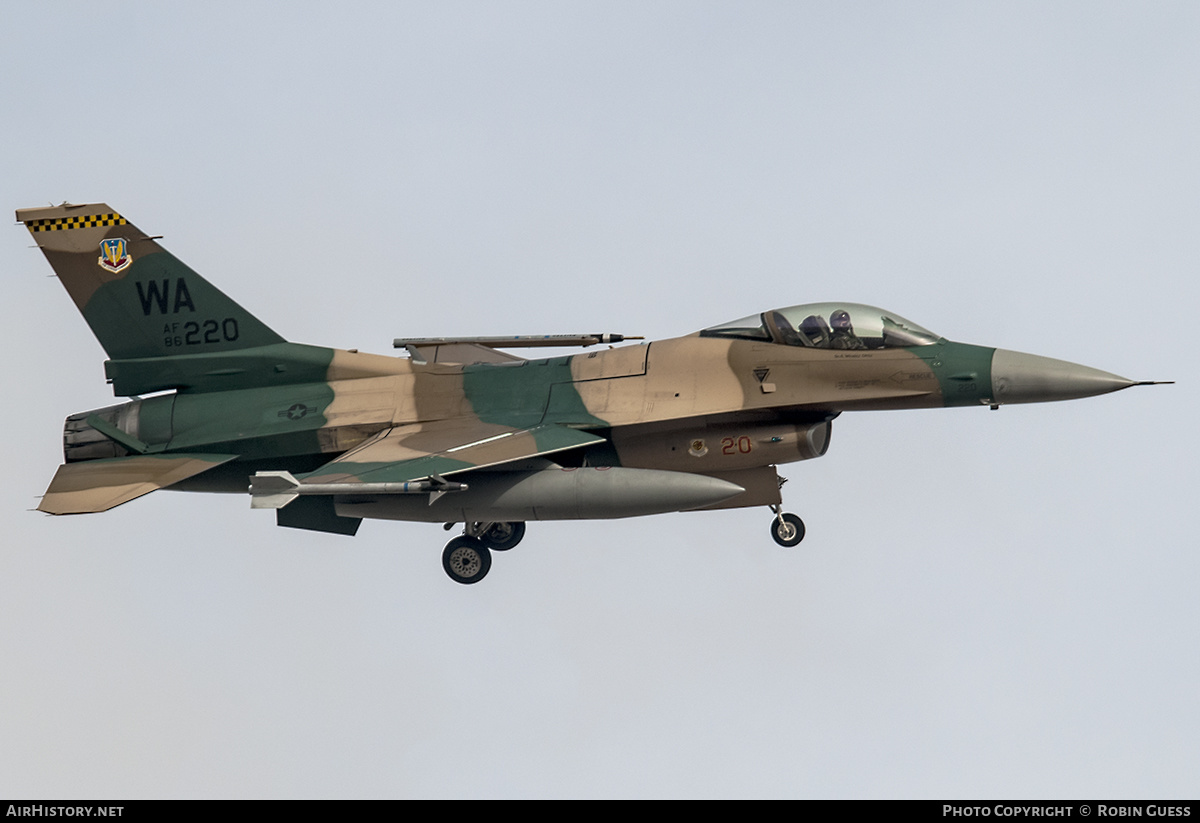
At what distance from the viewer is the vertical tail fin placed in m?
20.5

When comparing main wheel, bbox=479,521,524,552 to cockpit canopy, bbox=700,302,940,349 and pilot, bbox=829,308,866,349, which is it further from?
pilot, bbox=829,308,866,349

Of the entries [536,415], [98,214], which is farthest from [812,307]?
[98,214]

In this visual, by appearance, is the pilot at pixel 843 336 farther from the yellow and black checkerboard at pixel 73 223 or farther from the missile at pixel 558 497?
the yellow and black checkerboard at pixel 73 223

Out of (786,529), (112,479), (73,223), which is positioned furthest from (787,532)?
(73,223)

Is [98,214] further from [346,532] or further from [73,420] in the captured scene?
[346,532]

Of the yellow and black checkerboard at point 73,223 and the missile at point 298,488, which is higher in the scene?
the yellow and black checkerboard at point 73,223

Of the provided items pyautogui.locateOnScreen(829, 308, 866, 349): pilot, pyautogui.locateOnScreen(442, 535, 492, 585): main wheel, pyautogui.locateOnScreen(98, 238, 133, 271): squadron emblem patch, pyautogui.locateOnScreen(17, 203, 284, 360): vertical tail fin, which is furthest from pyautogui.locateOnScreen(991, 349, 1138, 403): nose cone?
pyautogui.locateOnScreen(98, 238, 133, 271): squadron emblem patch

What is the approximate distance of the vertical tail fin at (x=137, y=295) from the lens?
20469 mm

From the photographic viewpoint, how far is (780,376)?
741 inches

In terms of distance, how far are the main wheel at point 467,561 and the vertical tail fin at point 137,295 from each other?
3364 mm

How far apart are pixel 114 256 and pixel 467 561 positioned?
5.75 metres

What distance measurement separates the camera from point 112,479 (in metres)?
19.2

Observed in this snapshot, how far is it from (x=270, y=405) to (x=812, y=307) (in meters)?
6.47

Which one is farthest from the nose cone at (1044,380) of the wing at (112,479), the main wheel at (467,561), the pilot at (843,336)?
the wing at (112,479)
